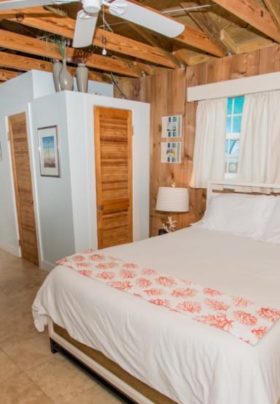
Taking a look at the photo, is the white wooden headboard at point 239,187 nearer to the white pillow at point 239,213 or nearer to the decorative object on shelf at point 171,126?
the white pillow at point 239,213

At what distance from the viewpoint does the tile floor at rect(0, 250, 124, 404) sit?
6.10 ft

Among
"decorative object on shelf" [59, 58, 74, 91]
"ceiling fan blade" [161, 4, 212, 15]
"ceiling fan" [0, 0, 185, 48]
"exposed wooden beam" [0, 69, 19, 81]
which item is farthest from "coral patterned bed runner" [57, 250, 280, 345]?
"exposed wooden beam" [0, 69, 19, 81]

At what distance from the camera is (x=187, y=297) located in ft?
5.28

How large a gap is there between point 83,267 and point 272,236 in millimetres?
1666

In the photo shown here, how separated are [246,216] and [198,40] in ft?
5.63

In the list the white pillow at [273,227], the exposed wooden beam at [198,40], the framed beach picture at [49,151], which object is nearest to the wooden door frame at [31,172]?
the framed beach picture at [49,151]

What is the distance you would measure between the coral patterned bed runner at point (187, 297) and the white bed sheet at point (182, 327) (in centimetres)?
4

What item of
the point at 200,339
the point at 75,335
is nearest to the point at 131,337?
the point at 200,339

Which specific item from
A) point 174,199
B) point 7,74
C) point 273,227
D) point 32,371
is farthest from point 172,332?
point 7,74

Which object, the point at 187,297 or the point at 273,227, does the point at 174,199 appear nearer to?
the point at 273,227

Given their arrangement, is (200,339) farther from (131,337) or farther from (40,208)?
(40,208)

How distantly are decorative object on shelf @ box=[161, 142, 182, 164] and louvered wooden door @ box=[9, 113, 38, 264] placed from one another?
5.61 ft

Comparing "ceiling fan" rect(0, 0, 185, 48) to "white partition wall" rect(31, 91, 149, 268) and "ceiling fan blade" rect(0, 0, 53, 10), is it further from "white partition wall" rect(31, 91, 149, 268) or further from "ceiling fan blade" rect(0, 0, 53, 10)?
"white partition wall" rect(31, 91, 149, 268)

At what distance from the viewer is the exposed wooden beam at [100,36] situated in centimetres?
232
